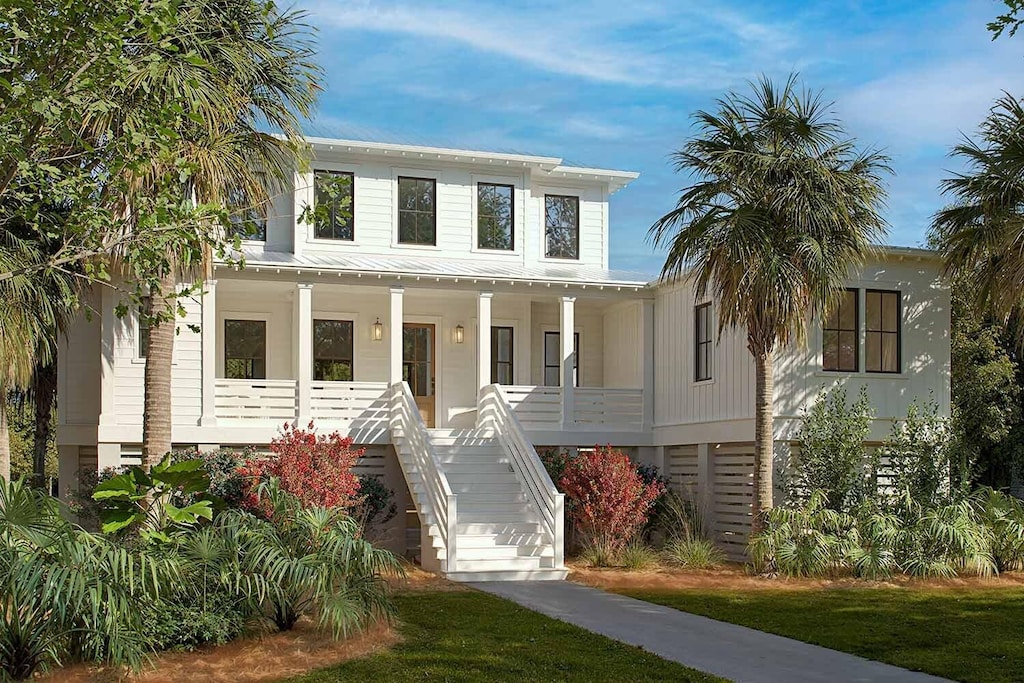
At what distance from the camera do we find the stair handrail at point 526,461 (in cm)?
1673

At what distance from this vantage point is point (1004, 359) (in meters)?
24.3

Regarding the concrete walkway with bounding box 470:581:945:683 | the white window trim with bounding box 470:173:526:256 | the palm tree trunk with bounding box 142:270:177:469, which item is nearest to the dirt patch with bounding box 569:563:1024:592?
the concrete walkway with bounding box 470:581:945:683

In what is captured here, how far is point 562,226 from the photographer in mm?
23703

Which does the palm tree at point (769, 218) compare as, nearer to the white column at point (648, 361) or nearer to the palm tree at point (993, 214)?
the palm tree at point (993, 214)

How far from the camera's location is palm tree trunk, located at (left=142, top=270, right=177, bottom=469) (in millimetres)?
15617

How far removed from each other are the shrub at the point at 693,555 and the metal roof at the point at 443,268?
5.30m

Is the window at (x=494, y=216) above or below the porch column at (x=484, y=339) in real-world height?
above

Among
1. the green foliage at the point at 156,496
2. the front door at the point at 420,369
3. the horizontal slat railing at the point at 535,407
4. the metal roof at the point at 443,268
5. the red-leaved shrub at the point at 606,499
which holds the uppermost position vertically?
the metal roof at the point at 443,268

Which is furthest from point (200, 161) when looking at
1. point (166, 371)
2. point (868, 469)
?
point (868, 469)

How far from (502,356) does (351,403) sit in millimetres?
4419

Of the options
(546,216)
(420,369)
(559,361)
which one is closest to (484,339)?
(420,369)

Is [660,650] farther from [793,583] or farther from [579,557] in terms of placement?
[579,557]

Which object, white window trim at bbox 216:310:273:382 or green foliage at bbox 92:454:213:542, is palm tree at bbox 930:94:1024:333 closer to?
green foliage at bbox 92:454:213:542

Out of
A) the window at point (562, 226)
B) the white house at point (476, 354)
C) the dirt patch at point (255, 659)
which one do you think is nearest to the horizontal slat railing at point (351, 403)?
the white house at point (476, 354)
